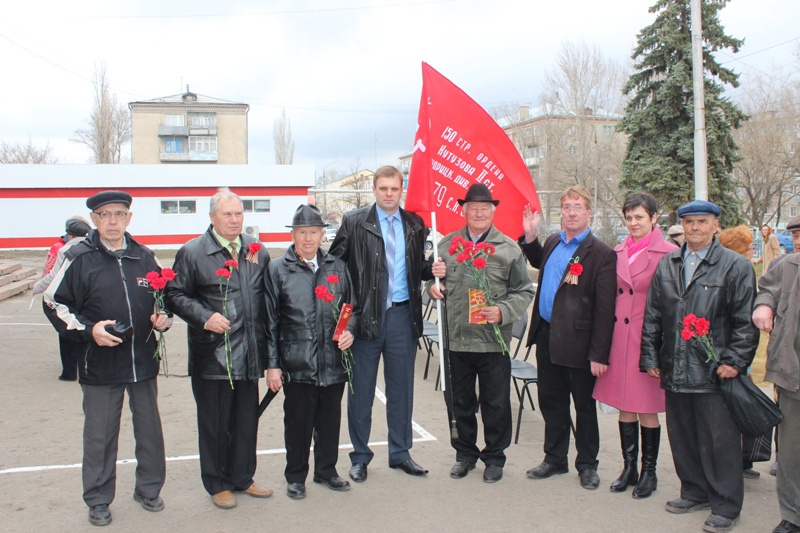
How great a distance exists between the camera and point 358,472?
483 cm

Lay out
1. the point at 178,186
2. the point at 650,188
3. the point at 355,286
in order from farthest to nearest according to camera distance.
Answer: the point at 178,186 < the point at 650,188 < the point at 355,286

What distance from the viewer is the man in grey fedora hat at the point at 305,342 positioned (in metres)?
4.48

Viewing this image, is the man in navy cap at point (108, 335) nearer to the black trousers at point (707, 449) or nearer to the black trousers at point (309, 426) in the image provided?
the black trousers at point (309, 426)

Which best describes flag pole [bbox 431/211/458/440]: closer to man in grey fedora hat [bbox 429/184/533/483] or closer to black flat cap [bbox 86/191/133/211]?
man in grey fedora hat [bbox 429/184/533/483]

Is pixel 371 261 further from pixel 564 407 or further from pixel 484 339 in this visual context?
pixel 564 407

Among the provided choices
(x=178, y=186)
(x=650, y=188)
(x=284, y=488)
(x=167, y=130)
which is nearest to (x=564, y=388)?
(x=284, y=488)

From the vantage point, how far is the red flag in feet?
17.6

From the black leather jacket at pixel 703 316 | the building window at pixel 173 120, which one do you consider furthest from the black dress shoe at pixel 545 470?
the building window at pixel 173 120

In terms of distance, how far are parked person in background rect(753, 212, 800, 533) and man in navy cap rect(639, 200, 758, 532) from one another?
4.4 inches

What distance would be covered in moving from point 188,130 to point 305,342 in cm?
7280

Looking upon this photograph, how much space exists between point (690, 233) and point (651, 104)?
20.0 m

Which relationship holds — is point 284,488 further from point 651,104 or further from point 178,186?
point 178,186

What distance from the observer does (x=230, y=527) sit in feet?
13.3

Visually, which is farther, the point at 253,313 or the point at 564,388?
the point at 564,388
